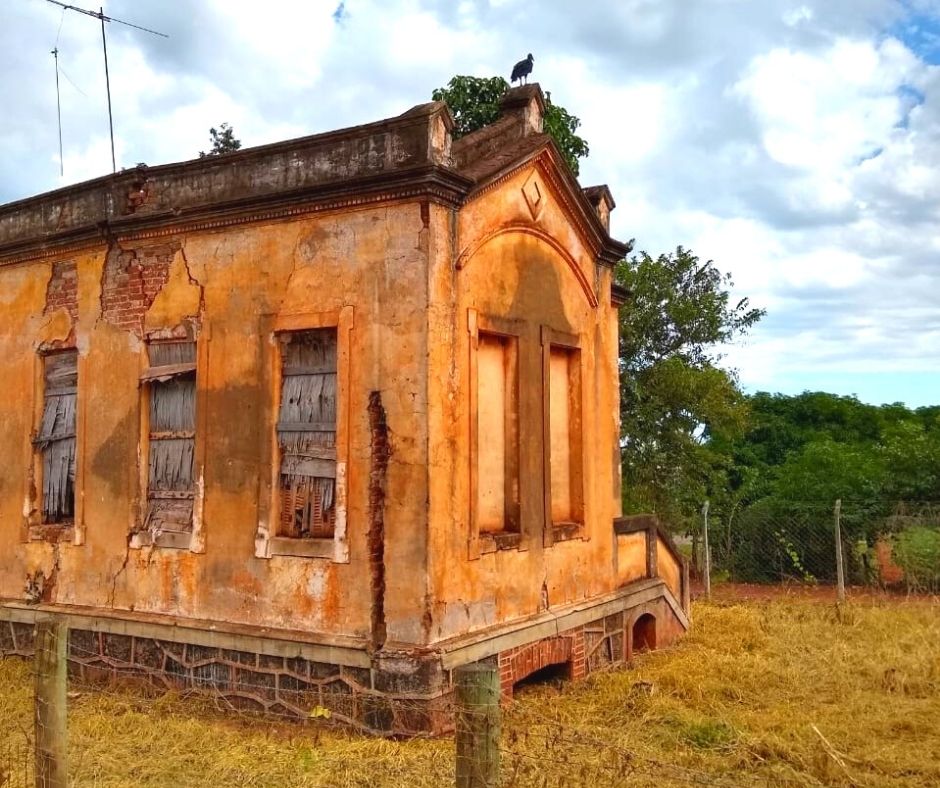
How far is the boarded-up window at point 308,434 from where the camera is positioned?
8.13 metres

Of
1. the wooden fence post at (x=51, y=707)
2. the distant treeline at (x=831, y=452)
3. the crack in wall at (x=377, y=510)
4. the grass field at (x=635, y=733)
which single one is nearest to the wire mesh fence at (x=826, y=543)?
the distant treeline at (x=831, y=452)

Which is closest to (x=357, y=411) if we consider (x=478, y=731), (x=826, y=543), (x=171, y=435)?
(x=171, y=435)

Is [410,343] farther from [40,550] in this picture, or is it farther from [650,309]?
Answer: [650,309]

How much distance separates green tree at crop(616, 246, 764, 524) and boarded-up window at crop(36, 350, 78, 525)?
10.9 metres

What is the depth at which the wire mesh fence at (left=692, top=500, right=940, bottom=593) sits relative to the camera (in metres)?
16.7

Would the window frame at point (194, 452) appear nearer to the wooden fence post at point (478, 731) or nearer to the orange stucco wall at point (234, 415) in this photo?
the orange stucco wall at point (234, 415)

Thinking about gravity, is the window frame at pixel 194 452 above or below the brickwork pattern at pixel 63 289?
below

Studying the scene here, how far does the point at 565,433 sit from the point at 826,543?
408 inches

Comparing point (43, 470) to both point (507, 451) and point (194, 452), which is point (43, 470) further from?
point (507, 451)

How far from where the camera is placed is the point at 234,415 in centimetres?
860

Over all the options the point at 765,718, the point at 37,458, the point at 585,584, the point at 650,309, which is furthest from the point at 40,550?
the point at 650,309

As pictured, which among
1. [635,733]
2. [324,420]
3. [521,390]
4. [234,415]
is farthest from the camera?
[521,390]

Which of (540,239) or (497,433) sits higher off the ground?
(540,239)

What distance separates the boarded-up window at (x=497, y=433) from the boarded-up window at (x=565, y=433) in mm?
890
